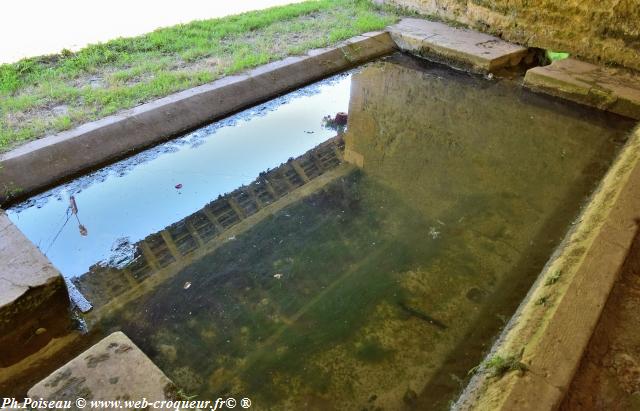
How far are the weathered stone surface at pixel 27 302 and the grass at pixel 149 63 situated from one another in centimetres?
156

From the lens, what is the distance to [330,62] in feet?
19.3

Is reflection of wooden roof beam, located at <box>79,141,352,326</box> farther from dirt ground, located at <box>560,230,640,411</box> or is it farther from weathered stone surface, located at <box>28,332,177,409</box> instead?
dirt ground, located at <box>560,230,640,411</box>

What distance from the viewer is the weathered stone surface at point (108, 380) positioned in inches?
73.7

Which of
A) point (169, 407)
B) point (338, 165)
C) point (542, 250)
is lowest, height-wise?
point (542, 250)

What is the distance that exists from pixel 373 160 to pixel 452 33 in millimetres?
3842

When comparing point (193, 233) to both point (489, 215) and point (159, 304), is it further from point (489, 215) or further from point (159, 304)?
point (489, 215)

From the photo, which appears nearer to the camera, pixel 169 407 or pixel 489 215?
pixel 169 407

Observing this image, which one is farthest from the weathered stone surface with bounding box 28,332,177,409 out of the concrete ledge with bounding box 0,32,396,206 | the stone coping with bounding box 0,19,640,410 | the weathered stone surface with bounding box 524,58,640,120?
the weathered stone surface with bounding box 524,58,640,120

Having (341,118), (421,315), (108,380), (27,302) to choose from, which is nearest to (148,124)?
(341,118)

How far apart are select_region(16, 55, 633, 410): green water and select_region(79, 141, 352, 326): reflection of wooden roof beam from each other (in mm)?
18

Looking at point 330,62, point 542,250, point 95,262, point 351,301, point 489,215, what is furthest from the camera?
point 330,62

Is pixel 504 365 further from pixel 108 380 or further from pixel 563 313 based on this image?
pixel 108 380

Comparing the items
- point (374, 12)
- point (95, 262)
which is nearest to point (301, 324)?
point (95, 262)

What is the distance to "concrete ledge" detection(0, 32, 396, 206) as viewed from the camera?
3.52m
